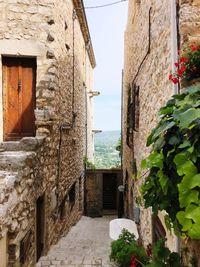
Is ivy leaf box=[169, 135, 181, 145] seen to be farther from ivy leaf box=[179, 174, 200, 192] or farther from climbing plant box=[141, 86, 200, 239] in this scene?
A: ivy leaf box=[179, 174, 200, 192]

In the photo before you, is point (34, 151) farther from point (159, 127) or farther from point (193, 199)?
point (193, 199)

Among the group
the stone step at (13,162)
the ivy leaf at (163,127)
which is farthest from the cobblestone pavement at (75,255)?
the ivy leaf at (163,127)

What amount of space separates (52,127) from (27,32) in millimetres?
2211

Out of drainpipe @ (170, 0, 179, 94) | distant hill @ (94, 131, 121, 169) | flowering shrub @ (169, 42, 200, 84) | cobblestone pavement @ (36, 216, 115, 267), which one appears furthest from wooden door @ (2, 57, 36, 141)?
distant hill @ (94, 131, 121, 169)

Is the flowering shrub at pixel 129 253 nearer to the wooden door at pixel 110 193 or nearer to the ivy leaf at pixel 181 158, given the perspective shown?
the ivy leaf at pixel 181 158

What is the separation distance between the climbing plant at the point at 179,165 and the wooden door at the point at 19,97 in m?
4.76

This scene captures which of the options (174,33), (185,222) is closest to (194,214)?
(185,222)

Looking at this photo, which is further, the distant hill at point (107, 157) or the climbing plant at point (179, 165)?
the distant hill at point (107, 157)

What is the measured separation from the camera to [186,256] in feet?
8.27

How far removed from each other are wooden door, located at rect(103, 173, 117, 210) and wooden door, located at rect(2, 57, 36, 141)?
9.36 m

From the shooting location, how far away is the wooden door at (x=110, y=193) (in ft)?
49.8

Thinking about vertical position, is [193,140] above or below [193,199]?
above

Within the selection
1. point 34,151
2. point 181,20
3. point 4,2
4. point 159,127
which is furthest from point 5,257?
point 4,2

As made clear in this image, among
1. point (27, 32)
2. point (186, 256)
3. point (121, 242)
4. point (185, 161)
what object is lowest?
point (121, 242)
